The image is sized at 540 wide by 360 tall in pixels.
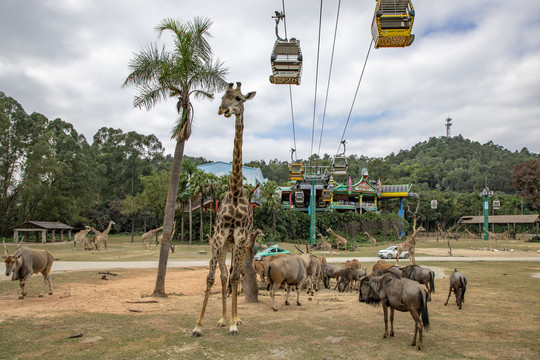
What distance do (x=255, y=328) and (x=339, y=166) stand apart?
17.2 meters

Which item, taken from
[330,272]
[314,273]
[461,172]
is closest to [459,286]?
[314,273]

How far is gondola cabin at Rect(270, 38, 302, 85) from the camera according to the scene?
37.4 feet

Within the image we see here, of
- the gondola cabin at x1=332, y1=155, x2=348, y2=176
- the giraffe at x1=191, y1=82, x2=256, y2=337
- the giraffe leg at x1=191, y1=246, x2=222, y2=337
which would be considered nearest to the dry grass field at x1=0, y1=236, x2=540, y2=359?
the giraffe leg at x1=191, y1=246, x2=222, y2=337

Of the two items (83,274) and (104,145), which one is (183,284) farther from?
(104,145)

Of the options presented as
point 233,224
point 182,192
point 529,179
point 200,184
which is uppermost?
point 529,179

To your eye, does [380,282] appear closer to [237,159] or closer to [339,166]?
[237,159]

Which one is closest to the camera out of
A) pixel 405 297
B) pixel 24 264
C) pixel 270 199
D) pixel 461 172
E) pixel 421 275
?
pixel 405 297

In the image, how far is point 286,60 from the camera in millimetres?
11469

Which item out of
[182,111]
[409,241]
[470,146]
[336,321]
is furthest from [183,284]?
[470,146]

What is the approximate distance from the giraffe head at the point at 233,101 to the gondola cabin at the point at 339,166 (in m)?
15.7

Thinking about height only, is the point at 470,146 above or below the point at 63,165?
above

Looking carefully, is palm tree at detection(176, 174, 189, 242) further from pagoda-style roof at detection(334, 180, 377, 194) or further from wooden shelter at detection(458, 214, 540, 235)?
wooden shelter at detection(458, 214, 540, 235)

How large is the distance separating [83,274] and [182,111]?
433 inches

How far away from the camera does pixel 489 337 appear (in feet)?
27.8
